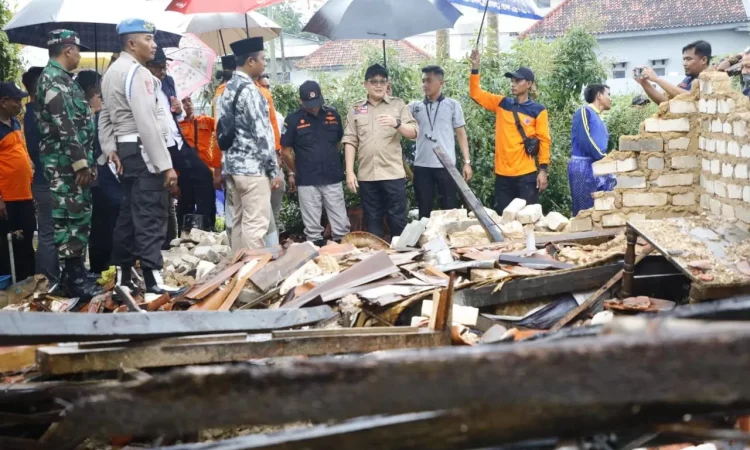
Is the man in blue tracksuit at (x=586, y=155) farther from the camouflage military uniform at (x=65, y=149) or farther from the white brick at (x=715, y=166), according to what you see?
the camouflage military uniform at (x=65, y=149)

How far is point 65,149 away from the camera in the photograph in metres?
6.37

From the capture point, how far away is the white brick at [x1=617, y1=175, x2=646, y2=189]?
20.8 feet

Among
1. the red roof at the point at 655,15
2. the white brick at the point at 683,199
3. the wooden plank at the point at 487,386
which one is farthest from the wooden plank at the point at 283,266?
the red roof at the point at 655,15

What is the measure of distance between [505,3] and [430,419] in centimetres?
851

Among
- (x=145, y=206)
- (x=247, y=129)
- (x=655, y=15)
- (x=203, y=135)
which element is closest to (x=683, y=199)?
(x=247, y=129)

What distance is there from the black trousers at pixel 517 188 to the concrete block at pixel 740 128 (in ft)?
11.7

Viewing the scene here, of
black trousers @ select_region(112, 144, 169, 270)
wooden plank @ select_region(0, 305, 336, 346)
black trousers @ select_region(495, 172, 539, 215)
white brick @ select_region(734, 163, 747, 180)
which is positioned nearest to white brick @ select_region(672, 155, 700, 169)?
white brick @ select_region(734, 163, 747, 180)

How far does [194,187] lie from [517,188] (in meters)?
3.85

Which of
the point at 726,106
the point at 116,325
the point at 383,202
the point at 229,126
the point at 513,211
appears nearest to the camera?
the point at 116,325

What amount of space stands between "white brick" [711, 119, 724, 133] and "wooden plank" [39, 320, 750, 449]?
15.7 ft

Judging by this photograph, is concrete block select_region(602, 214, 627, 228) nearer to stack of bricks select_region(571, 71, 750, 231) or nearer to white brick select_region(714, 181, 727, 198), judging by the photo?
stack of bricks select_region(571, 71, 750, 231)

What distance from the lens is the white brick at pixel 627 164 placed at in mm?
6305

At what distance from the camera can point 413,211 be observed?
9945 mm

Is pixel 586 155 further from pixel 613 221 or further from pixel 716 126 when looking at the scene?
pixel 716 126
